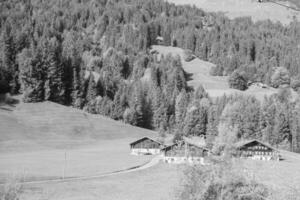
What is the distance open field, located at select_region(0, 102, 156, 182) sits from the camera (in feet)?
231

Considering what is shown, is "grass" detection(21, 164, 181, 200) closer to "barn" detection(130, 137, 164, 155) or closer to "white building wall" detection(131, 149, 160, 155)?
"white building wall" detection(131, 149, 160, 155)

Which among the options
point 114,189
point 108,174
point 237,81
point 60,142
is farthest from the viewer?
point 237,81

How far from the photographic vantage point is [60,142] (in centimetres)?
9931

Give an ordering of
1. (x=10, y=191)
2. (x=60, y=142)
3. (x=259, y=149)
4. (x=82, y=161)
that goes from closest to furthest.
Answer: (x=10, y=191), (x=82, y=161), (x=259, y=149), (x=60, y=142)

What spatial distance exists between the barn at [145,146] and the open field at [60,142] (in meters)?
2.71

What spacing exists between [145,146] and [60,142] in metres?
23.3

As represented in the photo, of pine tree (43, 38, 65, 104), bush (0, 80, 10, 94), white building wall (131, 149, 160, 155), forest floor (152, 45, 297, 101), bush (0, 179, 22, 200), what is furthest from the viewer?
forest floor (152, 45, 297, 101)

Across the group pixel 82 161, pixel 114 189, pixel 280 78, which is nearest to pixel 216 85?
pixel 280 78

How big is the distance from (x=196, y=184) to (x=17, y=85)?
363ft

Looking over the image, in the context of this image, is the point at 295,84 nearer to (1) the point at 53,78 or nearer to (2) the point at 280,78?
(2) the point at 280,78

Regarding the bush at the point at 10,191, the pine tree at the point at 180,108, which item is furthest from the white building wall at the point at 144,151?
the bush at the point at 10,191

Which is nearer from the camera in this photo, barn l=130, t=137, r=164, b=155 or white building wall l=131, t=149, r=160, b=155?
white building wall l=131, t=149, r=160, b=155

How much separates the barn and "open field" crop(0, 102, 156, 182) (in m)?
2.71

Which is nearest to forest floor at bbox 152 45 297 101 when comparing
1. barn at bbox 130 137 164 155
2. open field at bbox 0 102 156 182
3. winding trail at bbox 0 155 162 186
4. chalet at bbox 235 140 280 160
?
open field at bbox 0 102 156 182
